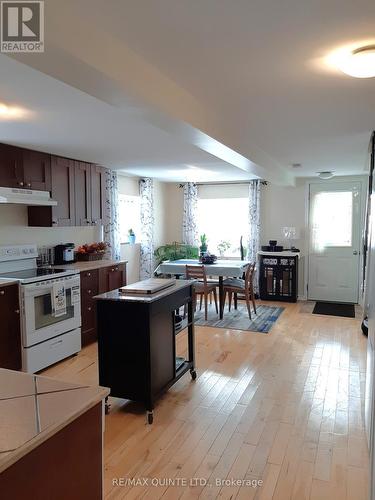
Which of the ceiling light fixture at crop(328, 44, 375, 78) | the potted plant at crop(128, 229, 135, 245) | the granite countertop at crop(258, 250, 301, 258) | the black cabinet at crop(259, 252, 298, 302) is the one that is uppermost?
the ceiling light fixture at crop(328, 44, 375, 78)

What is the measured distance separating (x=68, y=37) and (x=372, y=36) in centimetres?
130

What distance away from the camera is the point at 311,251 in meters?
7.16

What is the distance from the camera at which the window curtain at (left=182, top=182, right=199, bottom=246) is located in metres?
7.74

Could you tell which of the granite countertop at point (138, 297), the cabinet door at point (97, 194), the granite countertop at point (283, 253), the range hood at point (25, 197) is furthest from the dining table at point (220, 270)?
the granite countertop at point (138, 297)

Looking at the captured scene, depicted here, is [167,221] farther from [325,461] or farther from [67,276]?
[325,461]

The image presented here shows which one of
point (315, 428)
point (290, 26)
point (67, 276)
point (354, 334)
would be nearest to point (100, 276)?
point (67, 276)

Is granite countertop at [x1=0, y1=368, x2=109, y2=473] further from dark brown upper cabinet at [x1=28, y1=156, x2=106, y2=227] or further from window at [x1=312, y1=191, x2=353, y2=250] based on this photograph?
window at [x1=312, y1=191, x2=353, y2=250]

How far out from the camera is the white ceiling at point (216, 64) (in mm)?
1483

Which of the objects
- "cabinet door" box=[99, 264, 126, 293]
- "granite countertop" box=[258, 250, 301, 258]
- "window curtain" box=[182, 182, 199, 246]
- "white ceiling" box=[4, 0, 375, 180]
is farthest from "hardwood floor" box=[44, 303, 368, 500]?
"window curtain" box=[182, 182, 199, 246]

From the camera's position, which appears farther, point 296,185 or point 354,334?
point 296,185

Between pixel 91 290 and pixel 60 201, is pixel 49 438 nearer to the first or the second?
pixel 91 290

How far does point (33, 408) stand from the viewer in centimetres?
122

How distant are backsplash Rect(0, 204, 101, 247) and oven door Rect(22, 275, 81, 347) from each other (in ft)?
2.89

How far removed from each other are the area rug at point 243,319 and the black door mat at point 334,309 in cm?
65
